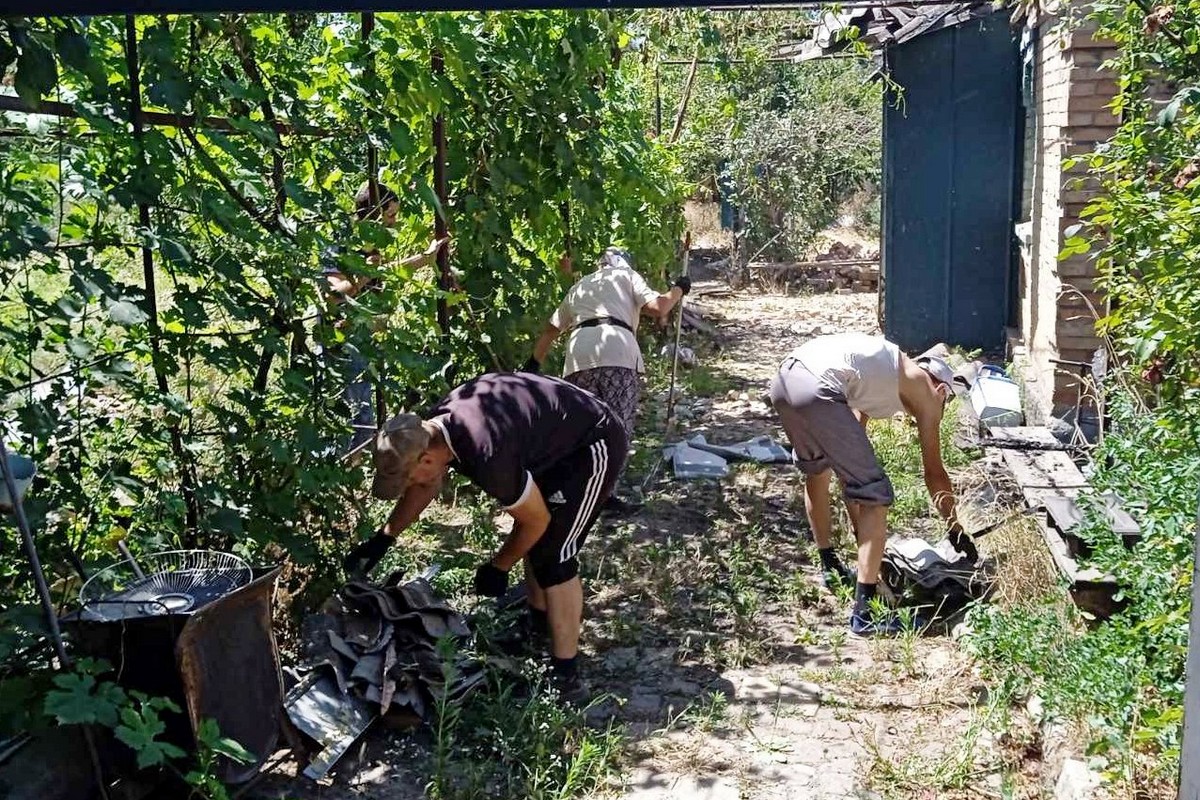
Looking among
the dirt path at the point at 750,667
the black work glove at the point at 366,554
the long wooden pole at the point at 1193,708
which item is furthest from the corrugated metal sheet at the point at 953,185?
the long wooden pole at the point at 1193,708

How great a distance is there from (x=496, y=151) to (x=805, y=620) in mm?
2807

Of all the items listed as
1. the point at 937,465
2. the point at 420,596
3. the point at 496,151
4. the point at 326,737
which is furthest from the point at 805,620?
the point at 496,151

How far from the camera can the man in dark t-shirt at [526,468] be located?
4062 millimetres

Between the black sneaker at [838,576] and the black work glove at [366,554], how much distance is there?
214cm

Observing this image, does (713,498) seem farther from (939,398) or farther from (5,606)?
(5,606)

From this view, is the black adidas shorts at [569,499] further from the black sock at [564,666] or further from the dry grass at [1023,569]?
the dry grass at [1023,569]

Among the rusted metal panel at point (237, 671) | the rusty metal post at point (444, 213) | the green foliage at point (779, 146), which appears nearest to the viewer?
the rusted metal panel at point (237, 671)

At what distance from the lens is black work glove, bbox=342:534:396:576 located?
4379 millimetres

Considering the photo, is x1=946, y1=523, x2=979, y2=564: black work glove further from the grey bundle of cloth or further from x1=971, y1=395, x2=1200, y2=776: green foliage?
the grey bundle of cloth

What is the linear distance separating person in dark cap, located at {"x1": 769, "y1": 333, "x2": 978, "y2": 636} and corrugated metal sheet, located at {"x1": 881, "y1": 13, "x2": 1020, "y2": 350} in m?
5.94

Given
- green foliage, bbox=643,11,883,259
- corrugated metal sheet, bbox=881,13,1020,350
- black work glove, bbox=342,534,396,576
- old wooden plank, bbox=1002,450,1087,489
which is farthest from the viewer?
green foliage, bbox=643,11,883,259

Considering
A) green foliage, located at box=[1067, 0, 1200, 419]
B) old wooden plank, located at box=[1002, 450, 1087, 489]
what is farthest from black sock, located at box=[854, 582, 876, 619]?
green foliage, located at box=[1067, 0, 1200, 419]

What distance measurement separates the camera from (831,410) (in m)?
5.08

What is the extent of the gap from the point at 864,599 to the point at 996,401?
3.44 metres
